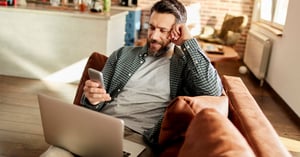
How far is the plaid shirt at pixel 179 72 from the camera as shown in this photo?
153 cm

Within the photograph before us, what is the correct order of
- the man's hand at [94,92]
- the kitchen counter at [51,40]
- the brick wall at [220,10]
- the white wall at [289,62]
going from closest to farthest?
the man's hand at [94,92] → the white wall at [289,62] → the kitchen counter at [51,40] → the brick wall at [220,10]

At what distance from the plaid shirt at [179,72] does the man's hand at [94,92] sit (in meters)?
0.15

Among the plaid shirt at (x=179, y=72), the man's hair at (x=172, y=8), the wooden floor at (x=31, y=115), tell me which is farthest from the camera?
the wooden floor at (x=31, y=115)

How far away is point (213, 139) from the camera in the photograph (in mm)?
916

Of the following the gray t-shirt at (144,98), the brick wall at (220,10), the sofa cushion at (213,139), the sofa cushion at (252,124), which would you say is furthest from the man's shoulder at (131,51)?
the brick wall at (220,10)

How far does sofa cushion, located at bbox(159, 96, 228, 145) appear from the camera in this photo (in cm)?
125

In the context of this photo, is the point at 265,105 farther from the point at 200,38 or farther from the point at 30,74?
the point at 30,74

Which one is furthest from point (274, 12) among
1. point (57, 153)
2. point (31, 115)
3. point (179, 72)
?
point (57, 153)

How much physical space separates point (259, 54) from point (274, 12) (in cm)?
77

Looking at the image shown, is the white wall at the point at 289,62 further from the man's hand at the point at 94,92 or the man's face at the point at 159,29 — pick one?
the man's hand at the point at 94,92

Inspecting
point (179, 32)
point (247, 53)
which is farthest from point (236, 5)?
point (179, 32)

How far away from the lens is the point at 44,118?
1320 mm

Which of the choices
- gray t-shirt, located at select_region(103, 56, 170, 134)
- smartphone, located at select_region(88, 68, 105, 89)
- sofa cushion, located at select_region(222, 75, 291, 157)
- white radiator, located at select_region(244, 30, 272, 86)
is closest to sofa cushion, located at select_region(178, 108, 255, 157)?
sofa cushion, located at select_region(222, 75, 291, 157)

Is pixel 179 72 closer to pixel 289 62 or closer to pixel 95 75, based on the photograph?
pixel 95 75
